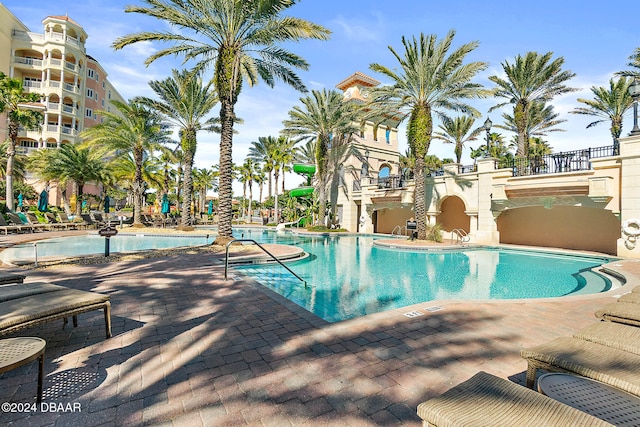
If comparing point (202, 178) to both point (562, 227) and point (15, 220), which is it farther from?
point (562, 227)

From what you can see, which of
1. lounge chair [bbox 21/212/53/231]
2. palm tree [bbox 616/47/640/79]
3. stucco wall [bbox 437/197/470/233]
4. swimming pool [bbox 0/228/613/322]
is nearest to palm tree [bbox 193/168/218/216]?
lounge chair [bbox 21/212/53/231]

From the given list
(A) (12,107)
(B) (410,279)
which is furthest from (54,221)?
(B) (410,279)

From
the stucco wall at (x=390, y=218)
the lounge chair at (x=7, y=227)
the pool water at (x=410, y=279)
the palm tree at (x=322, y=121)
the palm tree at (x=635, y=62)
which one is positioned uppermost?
the palm tree at (x=635, y=62)

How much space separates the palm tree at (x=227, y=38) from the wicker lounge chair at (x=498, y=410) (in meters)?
12.7

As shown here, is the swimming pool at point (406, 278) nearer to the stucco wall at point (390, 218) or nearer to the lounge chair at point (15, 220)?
the lounge chair at point (15, 220)

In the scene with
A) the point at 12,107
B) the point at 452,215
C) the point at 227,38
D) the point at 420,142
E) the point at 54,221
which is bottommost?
the point at 54,221

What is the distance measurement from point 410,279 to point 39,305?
8758 millimetres

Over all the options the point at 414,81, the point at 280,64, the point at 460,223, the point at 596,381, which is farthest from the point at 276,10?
the point at 460,223

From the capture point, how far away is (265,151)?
4422 centimetres

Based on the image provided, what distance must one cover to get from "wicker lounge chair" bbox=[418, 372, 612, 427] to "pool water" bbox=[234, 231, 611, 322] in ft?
12.7

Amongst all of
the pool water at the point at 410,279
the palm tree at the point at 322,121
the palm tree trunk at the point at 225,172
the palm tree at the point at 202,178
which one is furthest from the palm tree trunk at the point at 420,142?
the palm tree at the point at 202,178

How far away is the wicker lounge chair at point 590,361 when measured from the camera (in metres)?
2.20

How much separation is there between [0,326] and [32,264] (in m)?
8.11

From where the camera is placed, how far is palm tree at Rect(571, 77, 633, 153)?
2234 cm
